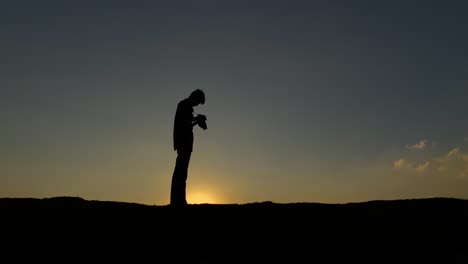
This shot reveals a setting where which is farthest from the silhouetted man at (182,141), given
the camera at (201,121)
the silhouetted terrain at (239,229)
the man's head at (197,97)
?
the silhouetted terrain at (239,229)

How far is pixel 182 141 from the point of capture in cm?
967

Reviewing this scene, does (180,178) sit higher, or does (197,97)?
(197,97)

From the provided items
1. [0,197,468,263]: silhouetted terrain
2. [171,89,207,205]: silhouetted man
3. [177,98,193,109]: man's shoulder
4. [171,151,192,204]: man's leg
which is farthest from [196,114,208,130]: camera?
[0,197,468,263]: silhouetted terrain

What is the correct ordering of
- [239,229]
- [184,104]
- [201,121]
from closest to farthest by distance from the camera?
1. [239,229]
2. [184,104]
3. [201,121]

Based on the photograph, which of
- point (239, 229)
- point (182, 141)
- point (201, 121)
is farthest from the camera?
point (201, 121)

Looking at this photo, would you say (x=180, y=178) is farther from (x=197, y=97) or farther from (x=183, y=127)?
(x=197, y=97)

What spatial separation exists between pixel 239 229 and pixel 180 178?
6.88ft

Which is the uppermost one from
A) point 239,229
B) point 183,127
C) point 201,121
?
point 201,121

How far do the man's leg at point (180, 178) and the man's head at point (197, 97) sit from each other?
1.07 metres

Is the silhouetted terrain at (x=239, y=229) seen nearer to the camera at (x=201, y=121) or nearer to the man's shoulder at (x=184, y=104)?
the camera at (x=201, y=121)

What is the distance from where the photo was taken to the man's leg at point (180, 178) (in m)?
9.66

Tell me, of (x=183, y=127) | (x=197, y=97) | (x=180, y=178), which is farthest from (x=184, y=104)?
(x=180, y=178)

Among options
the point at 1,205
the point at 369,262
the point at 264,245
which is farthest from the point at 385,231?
the point at 1,205

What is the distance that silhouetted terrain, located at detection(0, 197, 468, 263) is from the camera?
7141 mm
